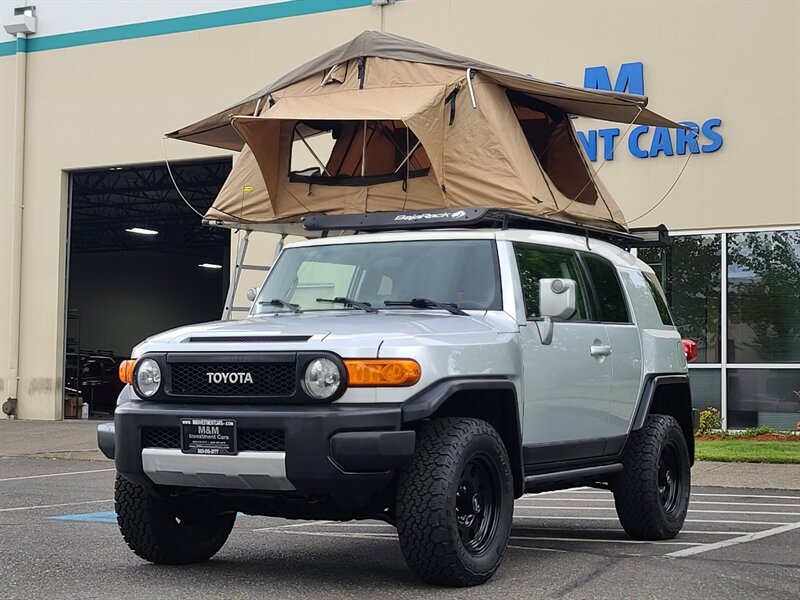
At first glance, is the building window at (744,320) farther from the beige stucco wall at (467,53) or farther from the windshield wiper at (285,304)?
the windshield wiper at (285,304)

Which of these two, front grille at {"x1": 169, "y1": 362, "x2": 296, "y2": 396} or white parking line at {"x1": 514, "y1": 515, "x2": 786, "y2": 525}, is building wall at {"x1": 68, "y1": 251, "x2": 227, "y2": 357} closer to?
white parking line at {"x1": 514, "y1": 515, "x2": 786, "y2": 525}

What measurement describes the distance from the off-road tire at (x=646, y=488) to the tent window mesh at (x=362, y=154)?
98.9 inches

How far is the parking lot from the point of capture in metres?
6.43

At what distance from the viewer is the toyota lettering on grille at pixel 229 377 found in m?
6.39

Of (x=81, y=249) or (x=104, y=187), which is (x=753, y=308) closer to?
(x=104, y=187)

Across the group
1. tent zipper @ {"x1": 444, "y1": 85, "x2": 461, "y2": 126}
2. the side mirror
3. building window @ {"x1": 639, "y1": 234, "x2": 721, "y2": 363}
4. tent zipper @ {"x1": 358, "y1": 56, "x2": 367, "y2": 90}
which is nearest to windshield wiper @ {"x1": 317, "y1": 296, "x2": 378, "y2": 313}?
the side mirror

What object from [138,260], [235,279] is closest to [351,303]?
[235,279]

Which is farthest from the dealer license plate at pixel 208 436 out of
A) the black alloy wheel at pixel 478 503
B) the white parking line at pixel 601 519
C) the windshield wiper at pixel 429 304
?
the white parking line at pixel 601 519

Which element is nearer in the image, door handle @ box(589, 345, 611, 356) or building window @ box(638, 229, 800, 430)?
door handle @ box(589, 345, 611, 356)

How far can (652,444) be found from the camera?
849cm

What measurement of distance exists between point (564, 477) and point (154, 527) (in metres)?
2.50

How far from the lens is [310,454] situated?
607cm

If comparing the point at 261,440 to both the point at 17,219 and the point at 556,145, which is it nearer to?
the point at 556,145

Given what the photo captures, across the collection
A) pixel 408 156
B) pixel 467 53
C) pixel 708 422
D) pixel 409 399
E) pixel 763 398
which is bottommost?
pixel 708 422
